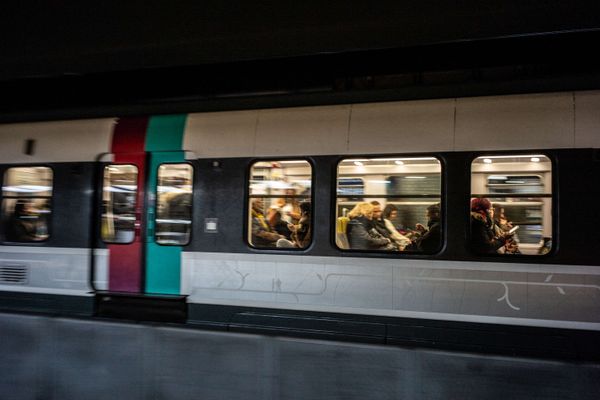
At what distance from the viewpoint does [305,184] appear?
18.1ft

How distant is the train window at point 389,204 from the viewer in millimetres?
5105

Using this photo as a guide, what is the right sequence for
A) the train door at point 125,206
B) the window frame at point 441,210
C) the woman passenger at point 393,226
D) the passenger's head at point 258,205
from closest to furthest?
the window frame at point 441,210
the woman passenger at point 393,226
the passenger's head at point 258,205
the train door at point 125,206

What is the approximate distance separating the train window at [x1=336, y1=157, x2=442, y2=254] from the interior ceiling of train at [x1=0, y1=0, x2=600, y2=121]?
88cm

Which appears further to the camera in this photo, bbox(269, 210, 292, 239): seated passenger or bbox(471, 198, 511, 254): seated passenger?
bbox(269, 210, 292, 239): seated passenger

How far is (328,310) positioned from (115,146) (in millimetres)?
3457

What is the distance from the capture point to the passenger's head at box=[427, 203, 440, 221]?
16.6 feet

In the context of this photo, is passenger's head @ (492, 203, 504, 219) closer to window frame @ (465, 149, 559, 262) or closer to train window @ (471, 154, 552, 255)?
train window @ (471, 154, 552, 255)

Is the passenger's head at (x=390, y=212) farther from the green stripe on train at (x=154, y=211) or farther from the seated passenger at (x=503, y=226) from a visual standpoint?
the green stripe on train at (x=154, y=211)

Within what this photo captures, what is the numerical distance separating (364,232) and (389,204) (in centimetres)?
41

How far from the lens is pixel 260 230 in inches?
224

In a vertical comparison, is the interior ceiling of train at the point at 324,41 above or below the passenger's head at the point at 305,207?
above

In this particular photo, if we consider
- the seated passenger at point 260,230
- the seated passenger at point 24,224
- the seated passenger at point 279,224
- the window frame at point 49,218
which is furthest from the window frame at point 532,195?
the seated passenger at point 24,224


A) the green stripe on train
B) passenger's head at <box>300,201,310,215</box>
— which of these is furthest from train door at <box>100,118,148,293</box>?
passenger's head at <box>300,201,310,215</box>

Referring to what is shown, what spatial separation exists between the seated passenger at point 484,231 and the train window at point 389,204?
349mm
